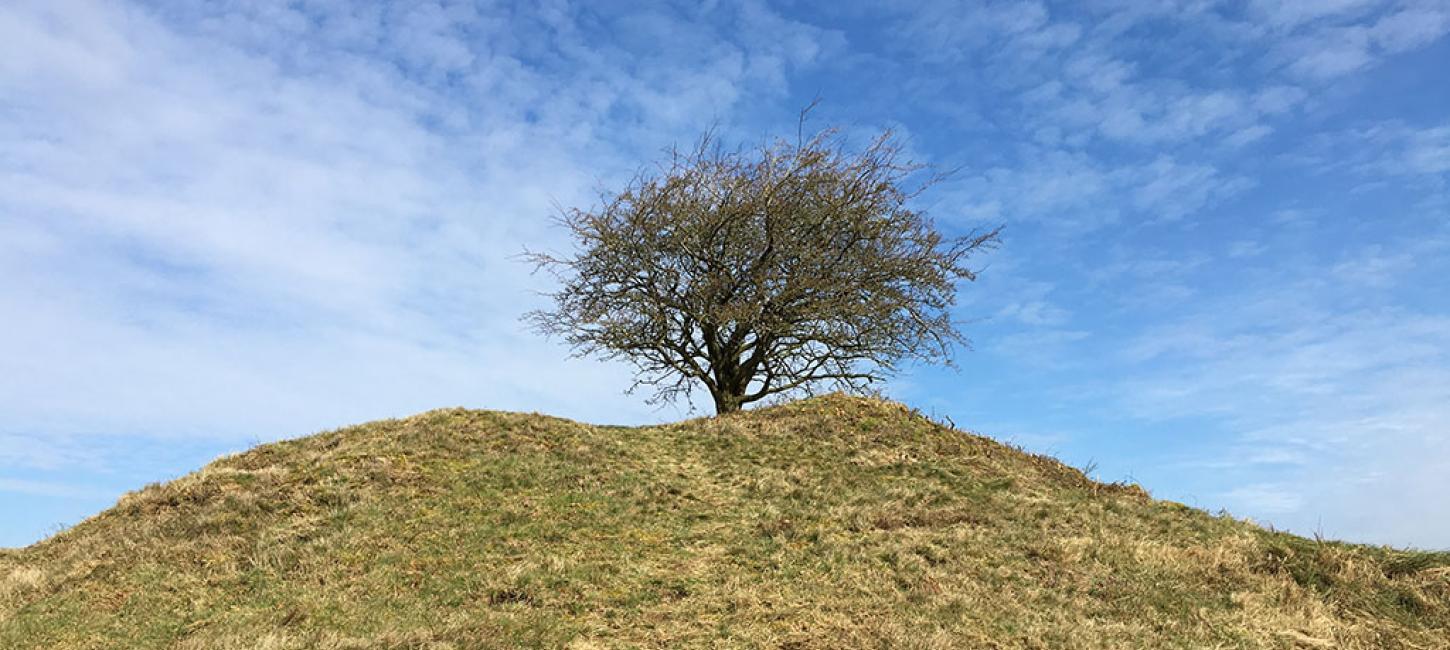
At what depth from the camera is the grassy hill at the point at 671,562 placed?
37.3 feet

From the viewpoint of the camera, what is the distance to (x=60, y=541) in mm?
17172

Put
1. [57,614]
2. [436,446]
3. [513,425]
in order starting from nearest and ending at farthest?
[57,614] → [436,446] → [513,425]

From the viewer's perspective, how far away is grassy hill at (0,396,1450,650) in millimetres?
11367

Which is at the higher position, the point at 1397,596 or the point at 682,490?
the point at 682,490

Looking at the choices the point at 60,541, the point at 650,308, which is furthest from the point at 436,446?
the point at 650,308

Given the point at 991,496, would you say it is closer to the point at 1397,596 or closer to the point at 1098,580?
the point at 1098,580

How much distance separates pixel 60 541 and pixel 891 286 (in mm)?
22147

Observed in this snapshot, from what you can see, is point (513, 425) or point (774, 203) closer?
point (513, 425)

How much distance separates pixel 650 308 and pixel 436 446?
9.10 m

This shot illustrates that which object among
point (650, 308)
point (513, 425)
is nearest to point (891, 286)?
point (650, 308)

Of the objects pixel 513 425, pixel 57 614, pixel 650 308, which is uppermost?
pixel 650 308

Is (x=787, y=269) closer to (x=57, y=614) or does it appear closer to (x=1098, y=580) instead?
(x=1098, y=580)

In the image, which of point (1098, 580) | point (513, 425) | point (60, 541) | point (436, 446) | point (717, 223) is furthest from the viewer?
point (717, 223)

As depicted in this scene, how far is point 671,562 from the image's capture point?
44.2 ft
